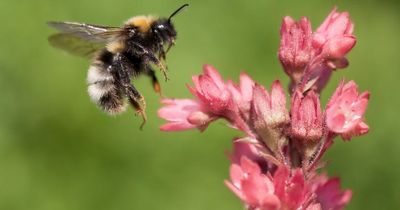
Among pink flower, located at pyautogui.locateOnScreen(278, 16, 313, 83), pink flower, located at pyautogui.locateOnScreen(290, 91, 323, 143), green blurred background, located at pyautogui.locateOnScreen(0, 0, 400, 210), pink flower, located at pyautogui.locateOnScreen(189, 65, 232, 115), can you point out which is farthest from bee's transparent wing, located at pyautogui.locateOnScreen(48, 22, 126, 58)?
green blurred background, located at pyautogui.locateOnScreen(0, 0, 400, 210)

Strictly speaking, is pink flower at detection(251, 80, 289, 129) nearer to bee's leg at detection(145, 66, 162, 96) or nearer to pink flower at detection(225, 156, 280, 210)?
pink flower at detection(225, 156, 280, 210)

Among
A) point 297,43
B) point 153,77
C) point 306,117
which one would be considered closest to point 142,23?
point 153,77

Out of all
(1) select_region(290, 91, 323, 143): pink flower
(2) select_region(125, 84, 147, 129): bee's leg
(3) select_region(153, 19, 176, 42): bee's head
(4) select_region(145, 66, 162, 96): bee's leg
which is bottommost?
(1) select_region(290, 91, 323, 143): pink flower

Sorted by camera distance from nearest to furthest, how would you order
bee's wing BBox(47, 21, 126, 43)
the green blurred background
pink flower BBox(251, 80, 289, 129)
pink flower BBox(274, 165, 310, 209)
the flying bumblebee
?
1. pink flower BBox(274, 165, 310, 209)
2. pink flower BBox(251, 80, 289, 129)
3. bee's wing BBox(47, 21, 126, 43)
4. the flying bumblebee
5. the green blurred background

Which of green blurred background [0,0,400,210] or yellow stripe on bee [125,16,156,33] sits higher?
green blurred background [0,0,400,210]

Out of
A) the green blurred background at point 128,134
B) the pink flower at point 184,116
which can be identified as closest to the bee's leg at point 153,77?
the pink flower at point 184,116

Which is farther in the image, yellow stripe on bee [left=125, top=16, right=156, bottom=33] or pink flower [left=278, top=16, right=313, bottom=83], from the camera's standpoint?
yellow stripe on bee [left=125, top=16, right=156, bottom=33]

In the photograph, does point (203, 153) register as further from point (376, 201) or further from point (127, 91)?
point (127, 91)
